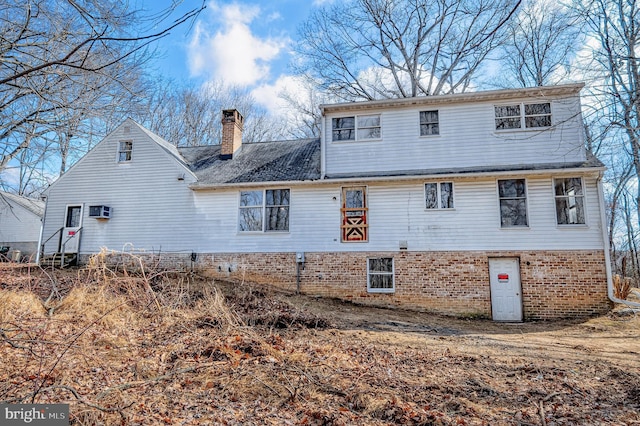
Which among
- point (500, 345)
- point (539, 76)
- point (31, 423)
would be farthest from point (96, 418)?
point (539, 76)

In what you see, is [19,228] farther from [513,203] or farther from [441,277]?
[513,203]

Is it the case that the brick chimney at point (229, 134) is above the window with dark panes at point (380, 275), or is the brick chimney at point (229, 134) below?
above

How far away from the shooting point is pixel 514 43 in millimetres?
19875

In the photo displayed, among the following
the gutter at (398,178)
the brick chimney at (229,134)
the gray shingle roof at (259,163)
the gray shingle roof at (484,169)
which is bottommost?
the gutter at (398,178)

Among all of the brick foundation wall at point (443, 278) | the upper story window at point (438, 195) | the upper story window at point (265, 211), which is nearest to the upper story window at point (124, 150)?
the upper story window at point (265, 211)

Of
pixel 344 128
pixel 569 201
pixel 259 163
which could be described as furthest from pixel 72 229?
pixel 569 201

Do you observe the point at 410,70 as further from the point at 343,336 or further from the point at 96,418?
the point at 96,418

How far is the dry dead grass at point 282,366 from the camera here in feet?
12.8

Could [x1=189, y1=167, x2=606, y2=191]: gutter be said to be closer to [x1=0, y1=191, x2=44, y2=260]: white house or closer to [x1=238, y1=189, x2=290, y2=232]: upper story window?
[x1=238, y1=189, x2=290, y2=232]: upper story window

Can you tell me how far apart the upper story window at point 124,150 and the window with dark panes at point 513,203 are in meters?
13.3

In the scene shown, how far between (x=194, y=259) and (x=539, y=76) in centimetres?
1984

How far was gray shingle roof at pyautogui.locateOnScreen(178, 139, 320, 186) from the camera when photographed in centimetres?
1276

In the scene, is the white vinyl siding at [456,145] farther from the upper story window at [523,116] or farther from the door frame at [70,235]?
the door frame at [70,235]

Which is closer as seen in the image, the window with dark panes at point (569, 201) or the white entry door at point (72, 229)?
the window with dark panes at point (569, 201)
